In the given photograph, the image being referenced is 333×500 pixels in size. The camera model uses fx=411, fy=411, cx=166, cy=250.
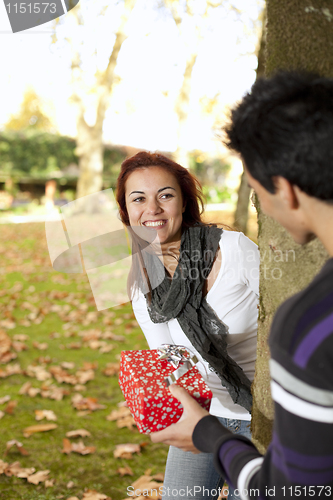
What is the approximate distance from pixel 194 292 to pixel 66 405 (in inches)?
90.8

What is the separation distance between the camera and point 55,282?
25.2ft

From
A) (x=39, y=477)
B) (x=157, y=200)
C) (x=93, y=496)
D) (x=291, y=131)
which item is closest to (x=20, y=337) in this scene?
(x=39, y=477)

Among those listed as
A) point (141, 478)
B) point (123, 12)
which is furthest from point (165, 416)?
point (123, 12)

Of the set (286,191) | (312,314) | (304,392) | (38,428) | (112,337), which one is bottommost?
(112,337)

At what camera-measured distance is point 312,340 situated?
2.58 feet

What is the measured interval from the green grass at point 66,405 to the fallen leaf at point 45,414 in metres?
0.04

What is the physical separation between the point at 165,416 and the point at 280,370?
2.64 ft

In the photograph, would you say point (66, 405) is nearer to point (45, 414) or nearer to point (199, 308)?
point (45, 414)

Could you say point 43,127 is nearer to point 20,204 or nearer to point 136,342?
point 20,204

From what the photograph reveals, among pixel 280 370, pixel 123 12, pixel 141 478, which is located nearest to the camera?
pixel 280 370

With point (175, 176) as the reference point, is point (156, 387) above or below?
below

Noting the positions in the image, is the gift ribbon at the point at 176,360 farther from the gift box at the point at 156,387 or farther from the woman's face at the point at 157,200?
the woman's face at the point at 157,200

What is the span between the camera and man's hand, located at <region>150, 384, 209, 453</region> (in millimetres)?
1295

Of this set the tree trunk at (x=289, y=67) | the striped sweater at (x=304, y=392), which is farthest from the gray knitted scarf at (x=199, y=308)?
the striped sweater at (x=304, y=392)
